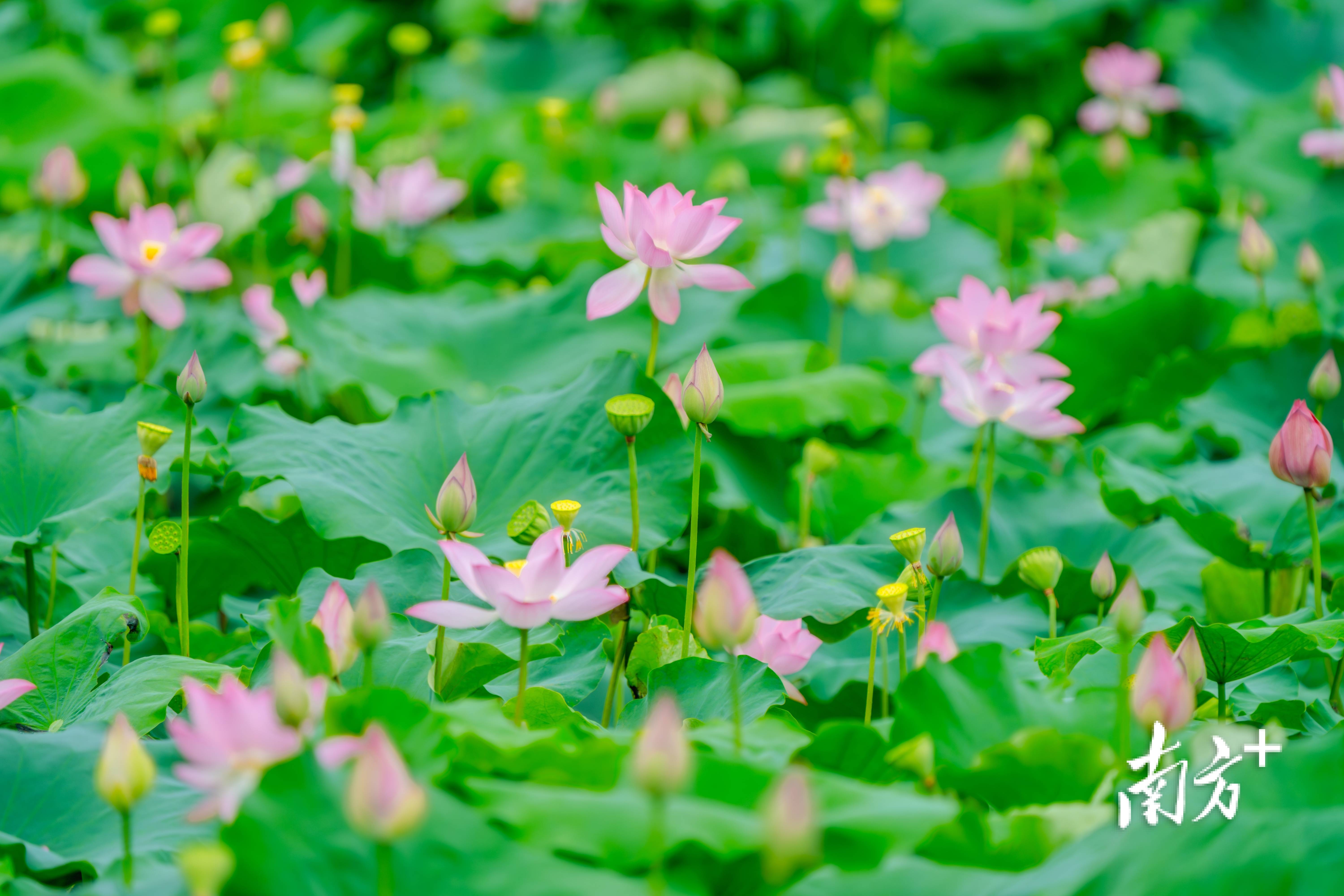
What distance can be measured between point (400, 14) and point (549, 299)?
294cm

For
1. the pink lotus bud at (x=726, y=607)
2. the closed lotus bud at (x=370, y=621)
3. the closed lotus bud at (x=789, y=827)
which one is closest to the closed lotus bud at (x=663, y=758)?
the closed lotus bud at (x=789, y=827)

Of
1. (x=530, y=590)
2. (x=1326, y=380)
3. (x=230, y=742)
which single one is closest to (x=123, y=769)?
(x=230, y=742)

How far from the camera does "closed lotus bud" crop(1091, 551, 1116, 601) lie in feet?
3.82

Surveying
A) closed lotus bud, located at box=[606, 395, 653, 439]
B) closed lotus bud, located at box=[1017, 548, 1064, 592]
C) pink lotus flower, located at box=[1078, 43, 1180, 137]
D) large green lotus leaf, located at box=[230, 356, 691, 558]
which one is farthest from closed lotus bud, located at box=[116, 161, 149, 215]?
pink lotus flower, located at box=[1078, 43, 1180, 137]

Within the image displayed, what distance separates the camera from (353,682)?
1.08 metres

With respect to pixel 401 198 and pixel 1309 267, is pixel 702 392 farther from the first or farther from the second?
pixel 401 198

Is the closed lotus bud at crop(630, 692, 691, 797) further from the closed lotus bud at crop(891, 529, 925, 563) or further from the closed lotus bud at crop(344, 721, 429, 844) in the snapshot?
the closed lotus bud at crop(891, 529, 925, 563)

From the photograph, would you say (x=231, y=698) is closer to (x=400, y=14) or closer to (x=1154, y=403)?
(x=1154, y=403)

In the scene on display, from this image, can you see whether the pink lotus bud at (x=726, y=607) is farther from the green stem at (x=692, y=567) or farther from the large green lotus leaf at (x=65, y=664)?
the large green lotus leaf at (x=65, y=664)

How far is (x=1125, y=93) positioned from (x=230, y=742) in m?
3.07

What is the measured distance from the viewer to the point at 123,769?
2.31 feet

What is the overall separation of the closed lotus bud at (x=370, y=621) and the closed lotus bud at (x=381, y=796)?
0.23 metres

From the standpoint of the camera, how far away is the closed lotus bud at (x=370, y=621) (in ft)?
2.68

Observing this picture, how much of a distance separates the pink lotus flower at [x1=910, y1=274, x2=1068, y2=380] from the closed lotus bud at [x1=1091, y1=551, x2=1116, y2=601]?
323mm
